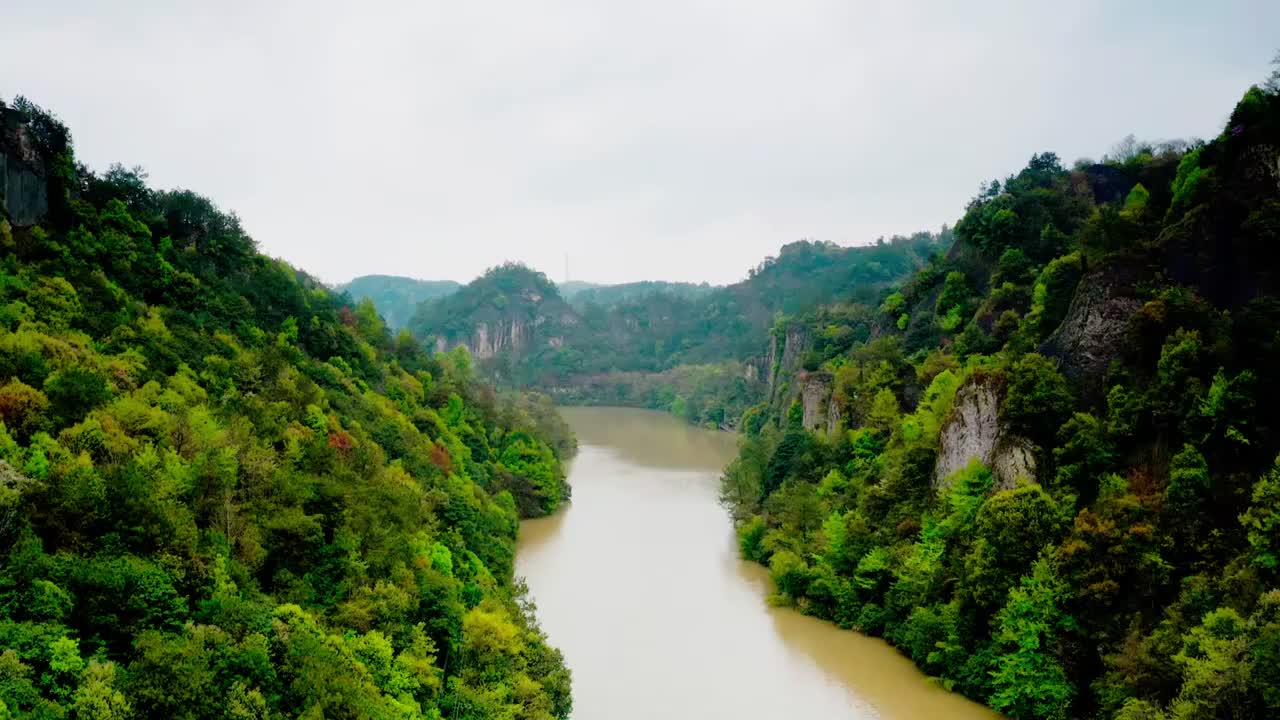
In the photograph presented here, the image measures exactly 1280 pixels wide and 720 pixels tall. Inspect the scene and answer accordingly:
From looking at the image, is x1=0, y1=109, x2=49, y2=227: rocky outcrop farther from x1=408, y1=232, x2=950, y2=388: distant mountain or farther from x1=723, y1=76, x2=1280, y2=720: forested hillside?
x1=408, y1=232, x2=950, y2=388: distant mountain

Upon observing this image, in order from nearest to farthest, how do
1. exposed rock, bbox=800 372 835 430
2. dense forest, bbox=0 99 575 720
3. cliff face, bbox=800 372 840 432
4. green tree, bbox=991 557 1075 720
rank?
dense forest, bbox=0 99 575 720
green tree, bbox=991 557 1075 720
cliff face, bbox=800 372 840 432
exposed rock, bbox=800 372 835 430

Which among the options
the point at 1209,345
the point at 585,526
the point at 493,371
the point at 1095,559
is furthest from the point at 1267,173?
the point at 493,371

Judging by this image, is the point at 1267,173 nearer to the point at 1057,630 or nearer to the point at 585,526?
the point at 1057,630

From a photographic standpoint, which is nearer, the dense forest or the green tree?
the dense forest

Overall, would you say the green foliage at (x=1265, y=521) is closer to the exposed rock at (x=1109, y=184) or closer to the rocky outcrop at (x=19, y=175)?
the exposed rock at (x=1109, y=184)

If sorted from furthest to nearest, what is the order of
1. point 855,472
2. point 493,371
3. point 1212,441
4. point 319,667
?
point 493,371 < point 855,472 < point 1212,441 < point 319,667

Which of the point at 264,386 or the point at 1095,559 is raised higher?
the point at 264,386

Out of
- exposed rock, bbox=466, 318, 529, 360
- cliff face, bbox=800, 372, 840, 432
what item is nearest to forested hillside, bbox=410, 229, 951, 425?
exposed rock, bbox=466, 318, 529, 360
